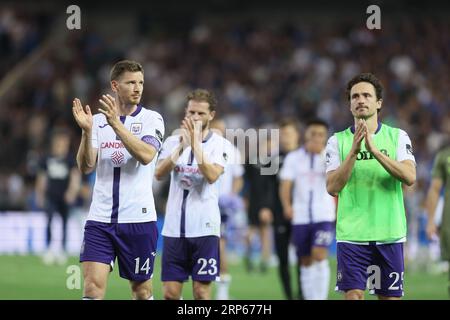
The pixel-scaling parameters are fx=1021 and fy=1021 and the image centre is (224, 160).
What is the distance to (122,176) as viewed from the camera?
347 inches

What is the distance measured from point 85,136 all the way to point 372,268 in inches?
105

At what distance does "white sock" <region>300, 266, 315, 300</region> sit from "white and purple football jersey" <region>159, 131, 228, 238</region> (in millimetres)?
2966

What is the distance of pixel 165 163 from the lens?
9.95 metres

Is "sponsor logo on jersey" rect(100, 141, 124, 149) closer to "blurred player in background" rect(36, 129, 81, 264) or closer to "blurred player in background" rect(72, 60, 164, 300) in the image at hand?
"blurred player in background" rect(72, 60, 164, 300)

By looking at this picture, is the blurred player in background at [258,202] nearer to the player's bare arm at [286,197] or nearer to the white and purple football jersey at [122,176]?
the player's bare arm at [286,197]

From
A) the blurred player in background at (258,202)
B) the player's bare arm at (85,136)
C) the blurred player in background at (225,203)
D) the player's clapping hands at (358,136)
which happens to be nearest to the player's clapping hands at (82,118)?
the player's bare arm at (85,136)

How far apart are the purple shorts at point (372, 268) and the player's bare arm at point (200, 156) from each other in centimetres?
172

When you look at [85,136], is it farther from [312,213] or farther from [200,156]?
[312,213]

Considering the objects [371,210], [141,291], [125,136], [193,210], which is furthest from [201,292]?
[125,136]

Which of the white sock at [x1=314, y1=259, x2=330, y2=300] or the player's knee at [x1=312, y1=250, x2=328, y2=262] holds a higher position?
the player's knee at [x1=312, y1=250, x2=328, y2=262]

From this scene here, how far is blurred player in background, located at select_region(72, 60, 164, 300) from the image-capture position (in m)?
8.70

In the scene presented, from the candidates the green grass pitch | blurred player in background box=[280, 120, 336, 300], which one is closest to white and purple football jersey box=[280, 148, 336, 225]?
blurred player in background box=[280, 120, 336, 300]

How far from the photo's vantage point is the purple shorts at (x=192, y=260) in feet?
32.6
